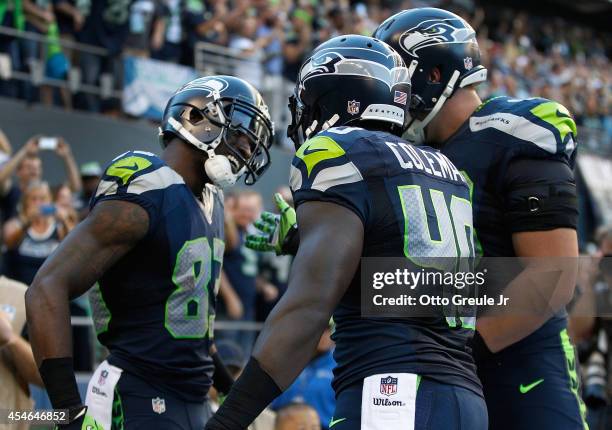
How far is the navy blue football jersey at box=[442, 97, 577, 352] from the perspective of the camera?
11.6 feet

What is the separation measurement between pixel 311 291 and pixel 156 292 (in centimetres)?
118

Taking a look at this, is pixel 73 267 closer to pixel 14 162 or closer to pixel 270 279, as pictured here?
pixel 14 162

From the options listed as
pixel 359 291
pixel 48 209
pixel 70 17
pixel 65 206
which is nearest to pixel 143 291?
pixel 359 291

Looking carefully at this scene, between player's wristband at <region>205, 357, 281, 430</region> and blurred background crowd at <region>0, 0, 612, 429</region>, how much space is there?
2.20 meters

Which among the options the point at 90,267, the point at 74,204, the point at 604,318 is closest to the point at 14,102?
the point at 74,204

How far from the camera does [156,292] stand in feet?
11.8

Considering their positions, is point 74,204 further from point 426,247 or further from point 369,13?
point 369,13

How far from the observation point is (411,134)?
380cm

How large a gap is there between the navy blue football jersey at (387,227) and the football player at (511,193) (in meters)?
0.72

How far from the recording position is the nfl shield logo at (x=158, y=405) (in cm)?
354

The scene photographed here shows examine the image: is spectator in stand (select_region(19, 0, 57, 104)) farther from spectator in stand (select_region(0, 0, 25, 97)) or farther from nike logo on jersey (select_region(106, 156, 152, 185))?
nike logo on jersey (select_region(106, 156, 152, 185))

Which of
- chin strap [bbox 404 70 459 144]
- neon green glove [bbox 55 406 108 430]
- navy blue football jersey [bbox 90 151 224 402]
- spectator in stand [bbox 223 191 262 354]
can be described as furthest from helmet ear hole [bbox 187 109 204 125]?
spectator in stand [bbox 223 191 262 354]

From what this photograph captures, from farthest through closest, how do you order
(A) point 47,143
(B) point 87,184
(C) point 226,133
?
(B) point 87,184
(A) point 47,143
(C) point 226,133

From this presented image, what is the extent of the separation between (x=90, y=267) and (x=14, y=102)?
6.75m
